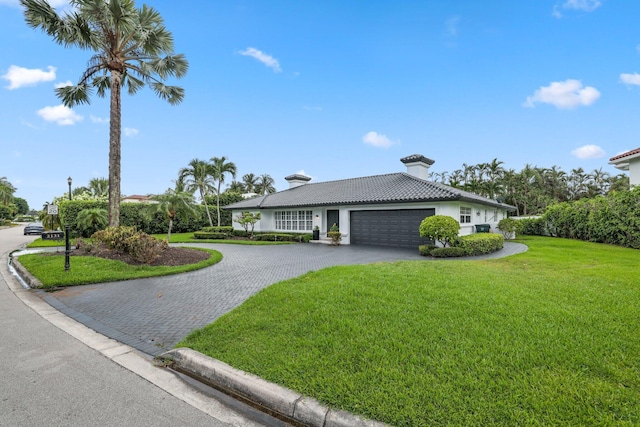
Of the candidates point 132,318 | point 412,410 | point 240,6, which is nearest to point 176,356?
point 132,318

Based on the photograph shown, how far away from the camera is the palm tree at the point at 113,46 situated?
11.7 meters

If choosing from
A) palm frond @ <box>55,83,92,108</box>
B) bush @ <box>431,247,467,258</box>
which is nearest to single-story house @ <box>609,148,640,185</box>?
bush @ <box>431,247,467,258</box>

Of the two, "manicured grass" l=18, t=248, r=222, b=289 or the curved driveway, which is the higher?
"manicured grass" l=18, t=248, r=222, b=289

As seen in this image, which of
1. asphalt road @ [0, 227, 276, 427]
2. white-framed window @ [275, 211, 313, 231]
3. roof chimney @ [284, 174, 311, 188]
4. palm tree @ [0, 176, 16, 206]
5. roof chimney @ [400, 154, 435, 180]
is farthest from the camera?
palm tree @ [0, 176, 16, 206]

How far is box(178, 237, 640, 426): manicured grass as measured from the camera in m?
2.36

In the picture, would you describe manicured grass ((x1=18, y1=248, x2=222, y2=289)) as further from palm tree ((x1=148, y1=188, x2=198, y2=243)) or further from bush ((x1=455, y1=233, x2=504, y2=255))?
bush ((x1=455, y1=233, x2=504, y2=255))

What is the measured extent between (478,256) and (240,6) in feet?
46.1

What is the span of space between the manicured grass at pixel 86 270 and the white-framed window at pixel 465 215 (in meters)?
13.1

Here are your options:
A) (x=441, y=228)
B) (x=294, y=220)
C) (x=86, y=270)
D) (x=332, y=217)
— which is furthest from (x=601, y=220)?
(x=86, y=270)

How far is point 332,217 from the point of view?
19391 millimetres

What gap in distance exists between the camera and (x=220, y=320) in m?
4.68

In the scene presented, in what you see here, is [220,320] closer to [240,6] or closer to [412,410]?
[412,410]

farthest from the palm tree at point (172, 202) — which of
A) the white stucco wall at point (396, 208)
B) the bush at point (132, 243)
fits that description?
the white stucco wall at point (396, 208)

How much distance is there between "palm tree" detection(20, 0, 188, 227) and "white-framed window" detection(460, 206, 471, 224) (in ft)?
53.7
